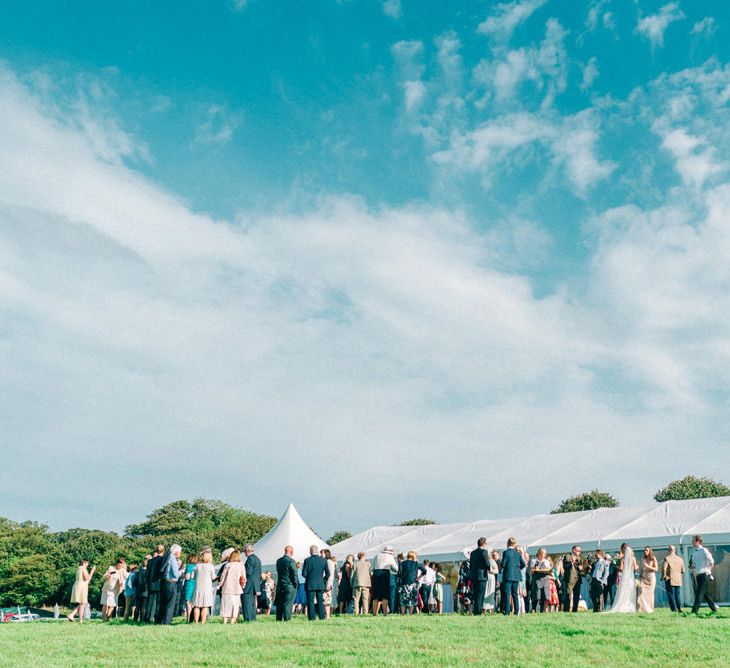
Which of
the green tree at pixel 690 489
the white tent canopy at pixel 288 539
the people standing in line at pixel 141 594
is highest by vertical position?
the green tree at pixel 690 489

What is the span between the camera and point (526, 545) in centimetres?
2741

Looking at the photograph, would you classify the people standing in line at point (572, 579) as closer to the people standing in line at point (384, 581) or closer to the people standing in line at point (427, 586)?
the people standing in line at point (427, 586)

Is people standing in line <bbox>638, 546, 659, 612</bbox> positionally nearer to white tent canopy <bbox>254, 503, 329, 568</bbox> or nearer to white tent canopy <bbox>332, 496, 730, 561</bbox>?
white tent canopy <bbox>332, 496, 730, 561</bbox>

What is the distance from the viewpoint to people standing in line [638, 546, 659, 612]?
58.8 ft

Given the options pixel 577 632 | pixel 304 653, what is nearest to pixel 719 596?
pixel 577 632

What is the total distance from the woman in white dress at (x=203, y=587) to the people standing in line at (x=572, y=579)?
959 cm

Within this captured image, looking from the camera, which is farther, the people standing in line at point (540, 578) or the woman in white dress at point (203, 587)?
the people standing in line at point (540, 578)

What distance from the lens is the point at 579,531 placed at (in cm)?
2702

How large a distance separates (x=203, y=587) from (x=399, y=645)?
7.16m

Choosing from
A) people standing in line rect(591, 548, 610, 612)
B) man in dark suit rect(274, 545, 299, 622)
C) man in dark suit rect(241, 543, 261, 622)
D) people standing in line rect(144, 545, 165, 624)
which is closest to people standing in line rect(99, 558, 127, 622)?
people standing in line rect(144, 545, 165, 624)

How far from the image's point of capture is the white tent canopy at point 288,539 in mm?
31381

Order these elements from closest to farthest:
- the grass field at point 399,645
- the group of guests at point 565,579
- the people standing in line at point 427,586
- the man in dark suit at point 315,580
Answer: the grass field at point 399,645
the man in dark suit at point 315,580
the group of guests at point 565,579
the people standing in line at point 427,586

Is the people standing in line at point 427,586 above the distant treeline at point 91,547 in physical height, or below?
below

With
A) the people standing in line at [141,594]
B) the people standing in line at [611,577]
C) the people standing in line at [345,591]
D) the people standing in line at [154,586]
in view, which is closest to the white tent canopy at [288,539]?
the people standing in line at [345,591]
